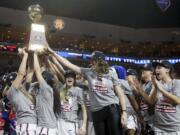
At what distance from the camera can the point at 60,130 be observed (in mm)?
5621

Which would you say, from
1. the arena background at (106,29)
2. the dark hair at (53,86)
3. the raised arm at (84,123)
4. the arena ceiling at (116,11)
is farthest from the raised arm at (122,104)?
the arena ceiling at (116,11)

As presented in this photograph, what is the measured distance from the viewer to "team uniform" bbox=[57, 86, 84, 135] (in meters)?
5.64

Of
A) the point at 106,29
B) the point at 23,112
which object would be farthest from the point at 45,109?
the point at 106,29

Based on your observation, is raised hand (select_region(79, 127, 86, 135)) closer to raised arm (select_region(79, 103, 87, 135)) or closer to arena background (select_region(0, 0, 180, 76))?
raised arm (select_region(79, 103, 87, 135))

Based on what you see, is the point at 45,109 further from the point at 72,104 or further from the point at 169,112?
the point at 169,112

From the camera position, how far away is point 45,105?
4.79 meters

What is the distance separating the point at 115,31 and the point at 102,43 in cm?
148

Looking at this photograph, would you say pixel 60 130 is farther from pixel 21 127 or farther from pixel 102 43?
pixel 102 43

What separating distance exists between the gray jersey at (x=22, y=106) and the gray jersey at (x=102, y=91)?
0.83 meters

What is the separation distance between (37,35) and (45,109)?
3.48ft

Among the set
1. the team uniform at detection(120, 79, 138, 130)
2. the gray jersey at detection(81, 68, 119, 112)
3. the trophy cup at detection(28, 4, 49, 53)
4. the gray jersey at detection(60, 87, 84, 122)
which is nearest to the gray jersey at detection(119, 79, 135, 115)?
the team uniform at detection(120, 79, 138, 130)

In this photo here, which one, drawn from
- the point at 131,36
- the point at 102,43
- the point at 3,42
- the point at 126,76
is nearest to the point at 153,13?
the point at 131,36

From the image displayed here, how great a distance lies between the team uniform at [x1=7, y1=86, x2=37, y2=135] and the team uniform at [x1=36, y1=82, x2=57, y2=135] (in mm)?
89

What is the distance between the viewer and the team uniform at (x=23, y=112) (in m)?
4.68
